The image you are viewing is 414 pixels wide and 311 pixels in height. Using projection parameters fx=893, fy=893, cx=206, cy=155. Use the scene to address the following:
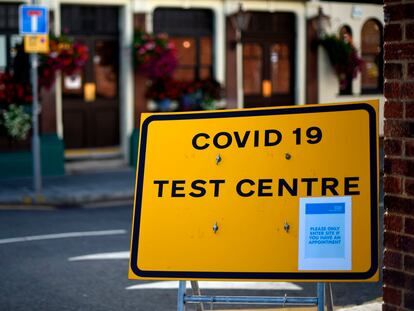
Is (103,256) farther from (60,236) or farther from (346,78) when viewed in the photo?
(346,78)

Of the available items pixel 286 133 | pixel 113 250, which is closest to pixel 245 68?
pixel 113 250

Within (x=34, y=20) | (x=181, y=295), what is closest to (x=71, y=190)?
(x=34, y=20)

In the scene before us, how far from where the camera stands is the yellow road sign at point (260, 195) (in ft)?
14.8

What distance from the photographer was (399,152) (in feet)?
14.1

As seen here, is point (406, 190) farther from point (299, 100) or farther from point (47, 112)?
point (299, 100)

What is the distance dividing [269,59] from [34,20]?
7302 millimetres

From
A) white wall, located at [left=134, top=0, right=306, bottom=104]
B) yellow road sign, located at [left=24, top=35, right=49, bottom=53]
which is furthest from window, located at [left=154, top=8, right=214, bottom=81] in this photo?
yellow road sign, located at [left=24, top=35, right=49, bottom=53]

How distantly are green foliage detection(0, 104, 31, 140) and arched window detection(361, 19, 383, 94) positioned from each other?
9278 mm

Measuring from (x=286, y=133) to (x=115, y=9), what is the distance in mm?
13116

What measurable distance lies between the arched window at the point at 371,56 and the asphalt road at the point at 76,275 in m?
11.4

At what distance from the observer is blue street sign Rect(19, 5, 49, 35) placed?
45.0 ft

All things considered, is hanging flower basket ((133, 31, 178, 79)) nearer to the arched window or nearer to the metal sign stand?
the arched window

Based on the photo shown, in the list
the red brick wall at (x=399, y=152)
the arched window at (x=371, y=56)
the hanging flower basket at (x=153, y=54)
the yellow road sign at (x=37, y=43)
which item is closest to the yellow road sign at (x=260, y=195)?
the red brick wall at (x=399, y=152)

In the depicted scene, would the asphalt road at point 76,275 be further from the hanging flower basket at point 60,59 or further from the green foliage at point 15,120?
the hanging flower basket at point 60,59
